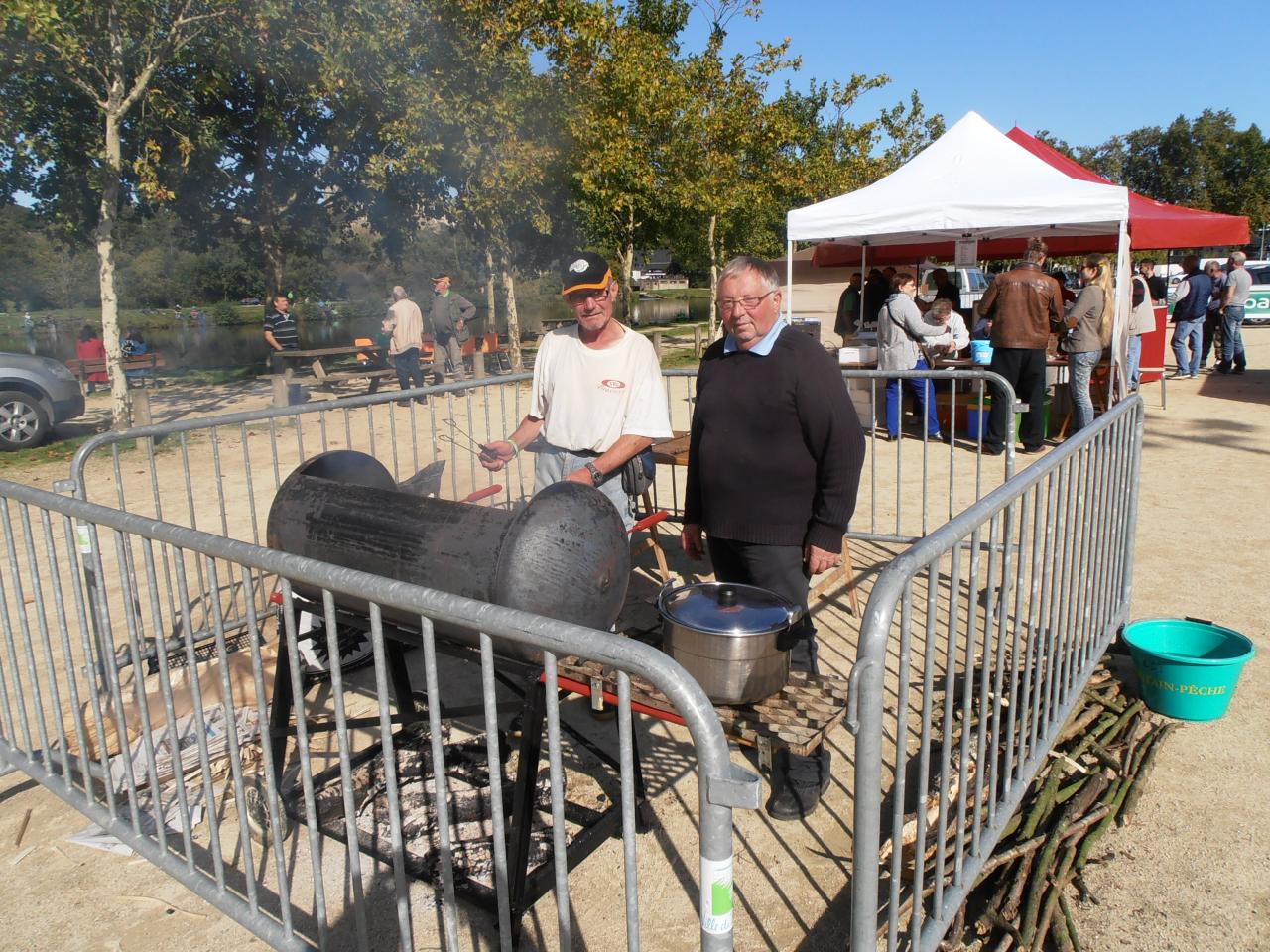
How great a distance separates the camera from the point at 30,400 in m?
11.1

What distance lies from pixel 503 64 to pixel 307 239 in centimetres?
1640

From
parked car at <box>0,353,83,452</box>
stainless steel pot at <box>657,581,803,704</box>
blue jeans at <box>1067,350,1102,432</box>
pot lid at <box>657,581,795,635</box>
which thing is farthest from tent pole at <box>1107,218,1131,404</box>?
parked car at <box>0,353,83,452</box>

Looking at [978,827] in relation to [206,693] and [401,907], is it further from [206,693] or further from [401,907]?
[206,693]

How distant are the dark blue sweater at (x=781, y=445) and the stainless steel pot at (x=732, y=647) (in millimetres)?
524

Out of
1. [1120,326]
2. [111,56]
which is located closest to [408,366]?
[111,56]

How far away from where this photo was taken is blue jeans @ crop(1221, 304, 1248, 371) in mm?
14364

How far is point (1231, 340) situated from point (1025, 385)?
8075 millimetres

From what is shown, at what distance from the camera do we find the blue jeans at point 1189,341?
46.7ft

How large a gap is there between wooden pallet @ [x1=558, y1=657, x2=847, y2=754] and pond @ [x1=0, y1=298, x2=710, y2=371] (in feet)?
65.5

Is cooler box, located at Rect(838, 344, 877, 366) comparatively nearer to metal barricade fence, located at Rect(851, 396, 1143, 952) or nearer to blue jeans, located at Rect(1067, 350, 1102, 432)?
blue jeans, located at Rect(1067, 350, 1102, 432)

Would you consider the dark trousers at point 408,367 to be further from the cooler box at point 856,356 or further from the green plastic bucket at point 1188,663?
the green plastic bucket at point 1188,663

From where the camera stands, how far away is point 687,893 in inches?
108

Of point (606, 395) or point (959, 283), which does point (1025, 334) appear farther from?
point (959, 283)

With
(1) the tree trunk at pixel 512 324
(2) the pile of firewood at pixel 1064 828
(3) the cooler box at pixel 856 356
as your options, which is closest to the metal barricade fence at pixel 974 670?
(2) the pile of firewood at pixel 1064 828
